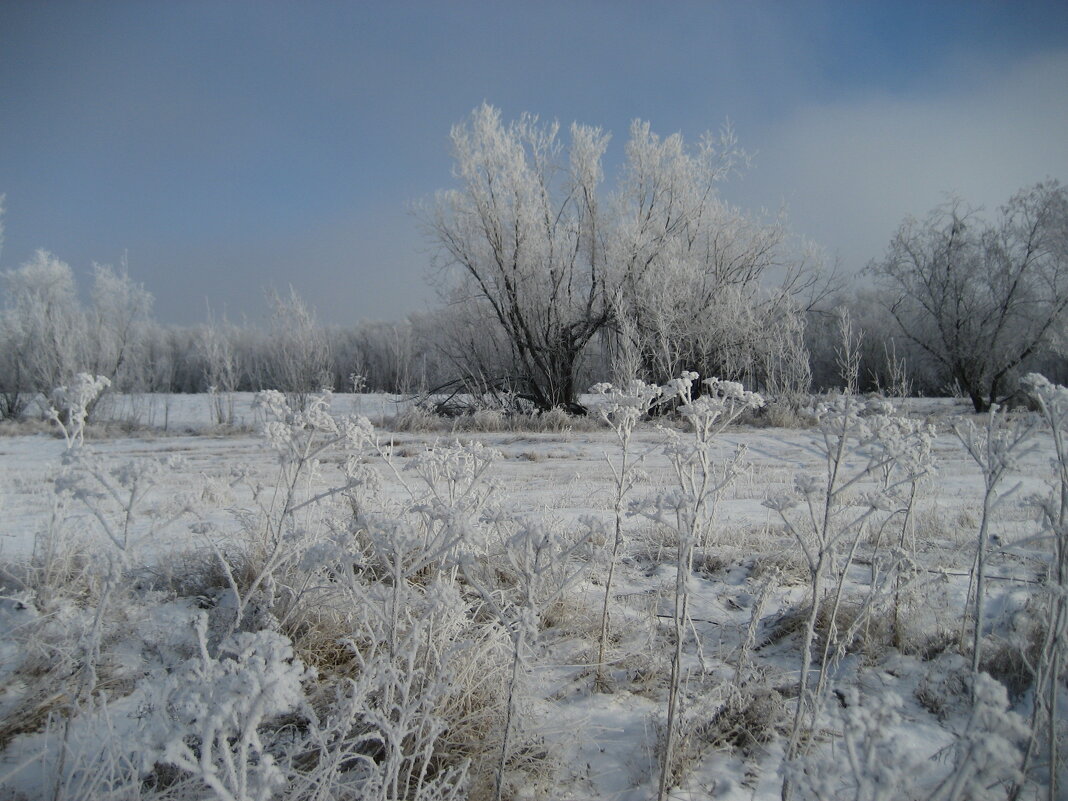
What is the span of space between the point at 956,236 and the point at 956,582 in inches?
851

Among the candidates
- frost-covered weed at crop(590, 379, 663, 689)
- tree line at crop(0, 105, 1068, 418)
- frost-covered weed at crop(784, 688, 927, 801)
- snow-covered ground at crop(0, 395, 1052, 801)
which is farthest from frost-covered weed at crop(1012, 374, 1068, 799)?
tree line at crop(0, 105, 1068, 418)

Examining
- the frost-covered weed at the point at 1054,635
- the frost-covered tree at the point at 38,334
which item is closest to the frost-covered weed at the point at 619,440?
the frost-covered weed at the point at 1054,635

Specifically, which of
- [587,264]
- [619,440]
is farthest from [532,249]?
[619,440]

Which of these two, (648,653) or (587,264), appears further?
(587,264)

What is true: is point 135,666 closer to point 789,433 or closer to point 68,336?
point 789,433

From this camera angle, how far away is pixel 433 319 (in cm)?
1969

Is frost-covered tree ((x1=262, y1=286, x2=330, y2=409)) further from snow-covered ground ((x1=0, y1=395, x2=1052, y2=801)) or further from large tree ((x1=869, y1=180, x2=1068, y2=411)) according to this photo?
large tree ((x1=869, y1=180, x2=1068, y2=411))

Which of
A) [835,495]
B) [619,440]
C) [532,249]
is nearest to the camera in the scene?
[835,495]

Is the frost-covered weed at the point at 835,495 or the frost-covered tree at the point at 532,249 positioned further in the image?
the frost-covered tree at the point at 532,249

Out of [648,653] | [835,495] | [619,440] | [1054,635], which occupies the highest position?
[619,440]

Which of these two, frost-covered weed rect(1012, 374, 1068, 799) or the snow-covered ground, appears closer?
frost-covered weed rect(1012, 374, 1068, 799)

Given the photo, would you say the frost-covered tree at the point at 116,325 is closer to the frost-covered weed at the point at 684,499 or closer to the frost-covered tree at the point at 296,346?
the frost-covered tree at the point at 296,346

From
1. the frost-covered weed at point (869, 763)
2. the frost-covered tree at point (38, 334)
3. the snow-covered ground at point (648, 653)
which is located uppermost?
the frost-covered tree at point (38, 334)

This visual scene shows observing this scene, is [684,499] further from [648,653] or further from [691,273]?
[691,273]
